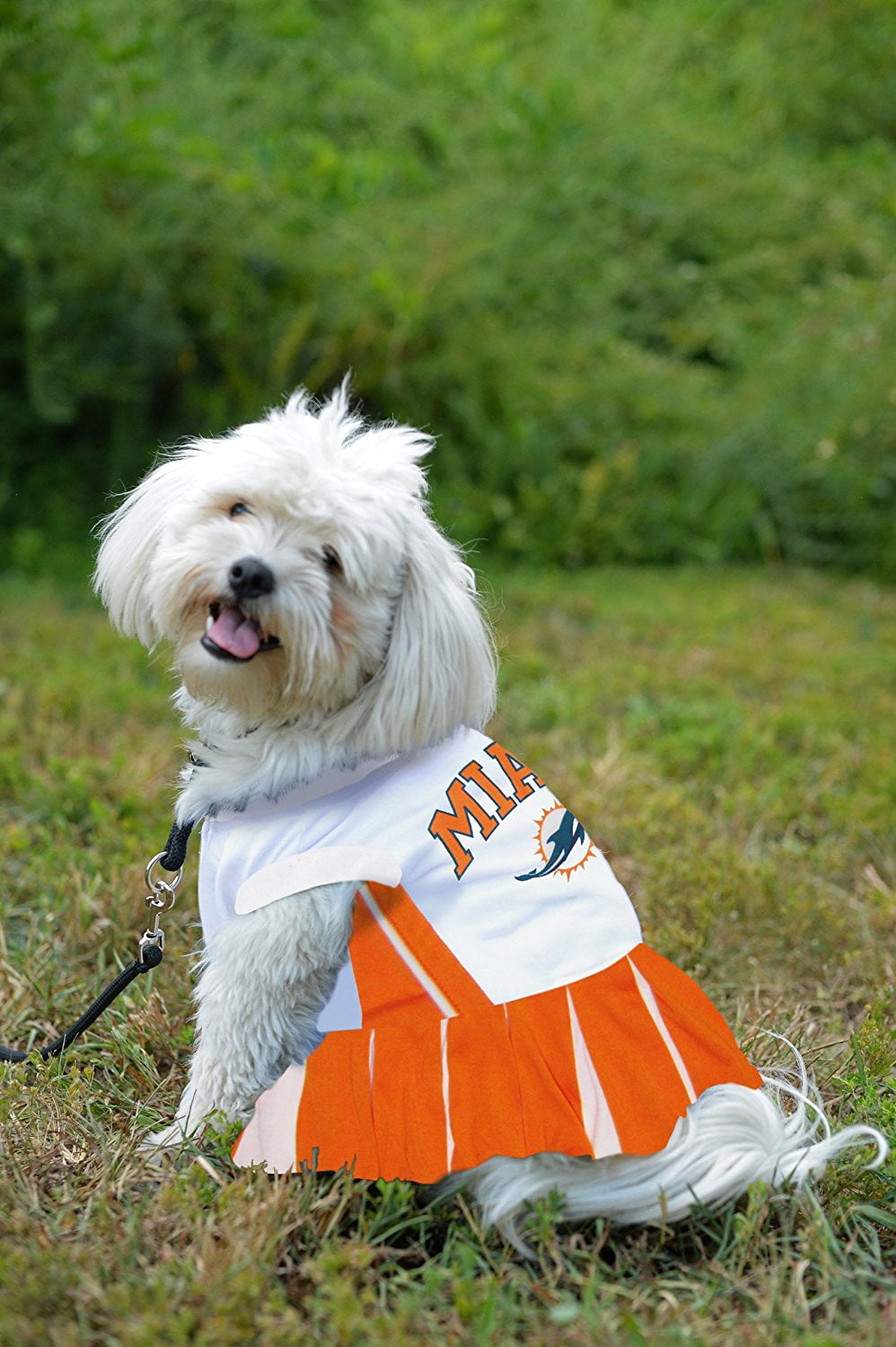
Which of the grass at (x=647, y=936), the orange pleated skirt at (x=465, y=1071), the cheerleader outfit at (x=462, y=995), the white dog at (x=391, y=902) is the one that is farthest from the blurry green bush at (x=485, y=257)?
the orange pleated skirt at (x=465, y=1071)

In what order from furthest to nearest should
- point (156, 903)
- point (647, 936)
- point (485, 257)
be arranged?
point (485, 257) → point (647, 936) → point (156, 903)

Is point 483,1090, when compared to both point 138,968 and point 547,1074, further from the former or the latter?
point 138,968

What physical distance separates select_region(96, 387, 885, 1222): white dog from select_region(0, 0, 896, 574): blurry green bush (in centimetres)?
389

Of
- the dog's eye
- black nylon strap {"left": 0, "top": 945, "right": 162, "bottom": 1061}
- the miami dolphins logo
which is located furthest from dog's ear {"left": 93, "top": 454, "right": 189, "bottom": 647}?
the miami dolphins logo

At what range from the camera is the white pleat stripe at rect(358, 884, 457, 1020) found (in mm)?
2035

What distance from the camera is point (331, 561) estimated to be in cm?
222

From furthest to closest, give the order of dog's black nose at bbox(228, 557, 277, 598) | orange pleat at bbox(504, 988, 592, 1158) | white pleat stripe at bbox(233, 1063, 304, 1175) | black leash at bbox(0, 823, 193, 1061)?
black leash at bbox(0, 823, 193, 1061) → dog's black nose at bbox(228, 557, 277, 598) → white pleat stripe at bbox(233, 1063, 304, 1175) → orange pleat at bbox(504, 988, 592, 1158)

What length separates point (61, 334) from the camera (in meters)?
5.96

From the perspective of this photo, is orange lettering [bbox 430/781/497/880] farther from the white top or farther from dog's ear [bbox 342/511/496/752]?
dog's ear [bbox 342/511/496/752]

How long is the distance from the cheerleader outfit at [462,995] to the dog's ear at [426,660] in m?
0.10

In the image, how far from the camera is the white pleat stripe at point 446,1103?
1925 millimetres

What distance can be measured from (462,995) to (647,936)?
3.83 ft

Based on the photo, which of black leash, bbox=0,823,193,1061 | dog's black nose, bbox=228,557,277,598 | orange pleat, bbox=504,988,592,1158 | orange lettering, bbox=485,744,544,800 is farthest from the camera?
black leash, bbox=0,823,193,1061

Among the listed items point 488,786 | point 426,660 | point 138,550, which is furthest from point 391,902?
point 138,550
